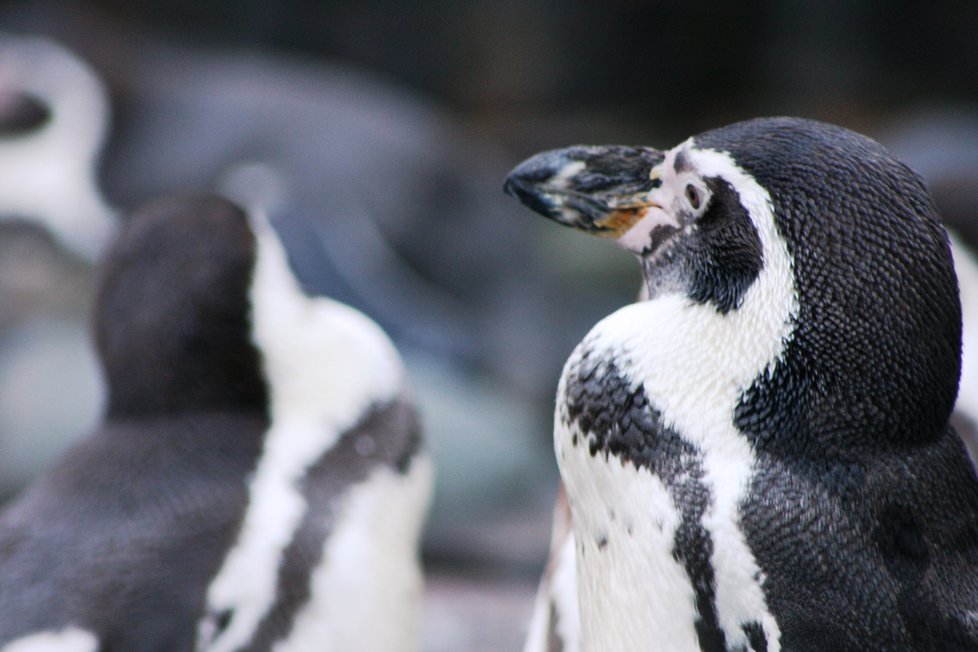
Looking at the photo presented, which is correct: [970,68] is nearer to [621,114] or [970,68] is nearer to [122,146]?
[621,114]

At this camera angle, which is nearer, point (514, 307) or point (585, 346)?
point (585, 346)

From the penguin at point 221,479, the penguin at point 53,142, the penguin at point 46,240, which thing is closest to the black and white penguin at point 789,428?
the penguin at point 221,479

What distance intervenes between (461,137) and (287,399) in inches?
138

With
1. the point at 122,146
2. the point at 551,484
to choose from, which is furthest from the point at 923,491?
the point at 122,146

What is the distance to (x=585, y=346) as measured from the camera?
1063 millimetres

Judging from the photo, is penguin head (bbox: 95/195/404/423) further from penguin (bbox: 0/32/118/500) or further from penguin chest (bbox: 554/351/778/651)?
penguin (bbox: 0/32/118/500)

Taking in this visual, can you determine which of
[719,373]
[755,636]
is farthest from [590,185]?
[755,636]

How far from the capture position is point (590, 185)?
1172 millimetres

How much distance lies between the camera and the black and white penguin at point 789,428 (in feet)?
3.14

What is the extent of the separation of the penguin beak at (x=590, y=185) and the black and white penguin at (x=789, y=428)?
4.4 inches

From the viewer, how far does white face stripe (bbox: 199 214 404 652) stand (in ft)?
4.44

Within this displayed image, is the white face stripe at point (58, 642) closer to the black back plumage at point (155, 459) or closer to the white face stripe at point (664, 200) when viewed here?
the black back plumage at point (155, 459)

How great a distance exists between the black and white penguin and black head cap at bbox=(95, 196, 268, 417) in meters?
0.52

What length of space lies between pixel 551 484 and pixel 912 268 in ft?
8.02
